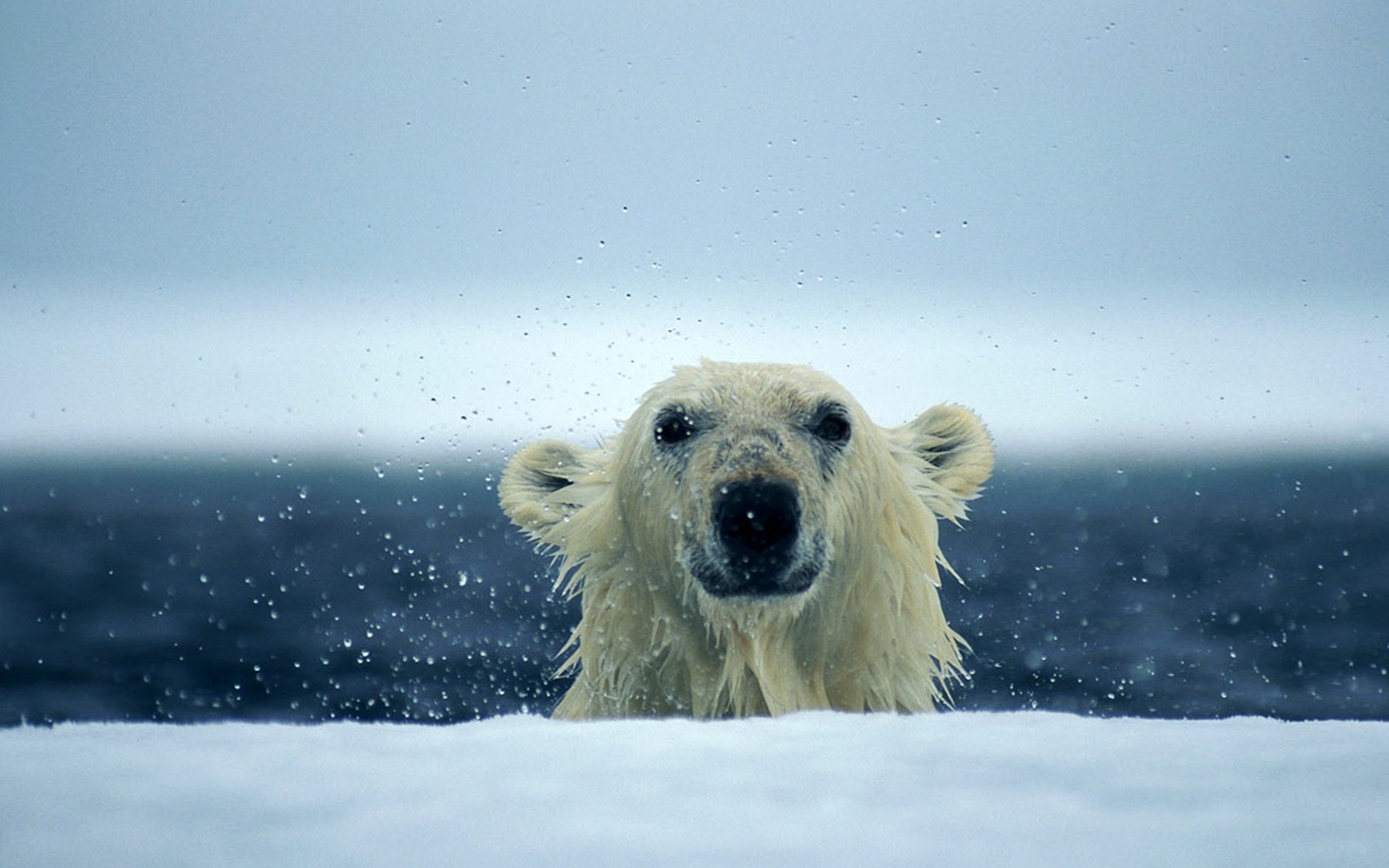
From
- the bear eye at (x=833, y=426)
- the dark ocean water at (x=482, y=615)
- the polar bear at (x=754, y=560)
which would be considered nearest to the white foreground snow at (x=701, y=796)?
the dark ocean water at (x=482, y=615)

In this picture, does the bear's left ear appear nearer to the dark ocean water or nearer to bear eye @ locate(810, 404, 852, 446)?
bear eye @ locate(810, 404, 852, 446)

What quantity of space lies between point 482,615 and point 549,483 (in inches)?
820

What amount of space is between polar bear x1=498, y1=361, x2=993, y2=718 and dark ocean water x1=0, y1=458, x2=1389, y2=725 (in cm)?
178

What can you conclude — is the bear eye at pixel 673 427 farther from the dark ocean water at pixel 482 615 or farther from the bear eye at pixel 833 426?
the dark ocean water at pixel 482 615

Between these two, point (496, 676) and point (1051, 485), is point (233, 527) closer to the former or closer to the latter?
point (496, 676)

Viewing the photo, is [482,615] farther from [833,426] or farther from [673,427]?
[833,426]

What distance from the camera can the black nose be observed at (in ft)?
12.8

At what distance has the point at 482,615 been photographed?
25.4m

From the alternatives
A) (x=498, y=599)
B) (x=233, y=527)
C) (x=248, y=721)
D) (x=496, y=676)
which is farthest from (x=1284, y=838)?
(x=233, y=527)

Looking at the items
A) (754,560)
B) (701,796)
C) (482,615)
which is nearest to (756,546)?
(754,560)

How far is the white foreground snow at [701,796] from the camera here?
5.03ft

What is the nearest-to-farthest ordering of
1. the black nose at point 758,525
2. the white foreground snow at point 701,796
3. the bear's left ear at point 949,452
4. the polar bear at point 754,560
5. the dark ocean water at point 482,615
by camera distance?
the white foreground snow at point 701,796 → the black nose at point 758,525 → the polar bear at point 754,560 → the bear's left ear at point 949,452 → the dark ocean water at point 482,615

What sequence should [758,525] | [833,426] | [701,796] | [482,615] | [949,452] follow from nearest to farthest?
[701,796], [758,525], [833,426], [949,452], [482,615]

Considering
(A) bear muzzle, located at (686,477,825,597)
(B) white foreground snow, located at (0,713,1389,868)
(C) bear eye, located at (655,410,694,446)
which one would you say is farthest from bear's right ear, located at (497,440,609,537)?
(B) white foreground snow, located at (0,713,1389,868)
